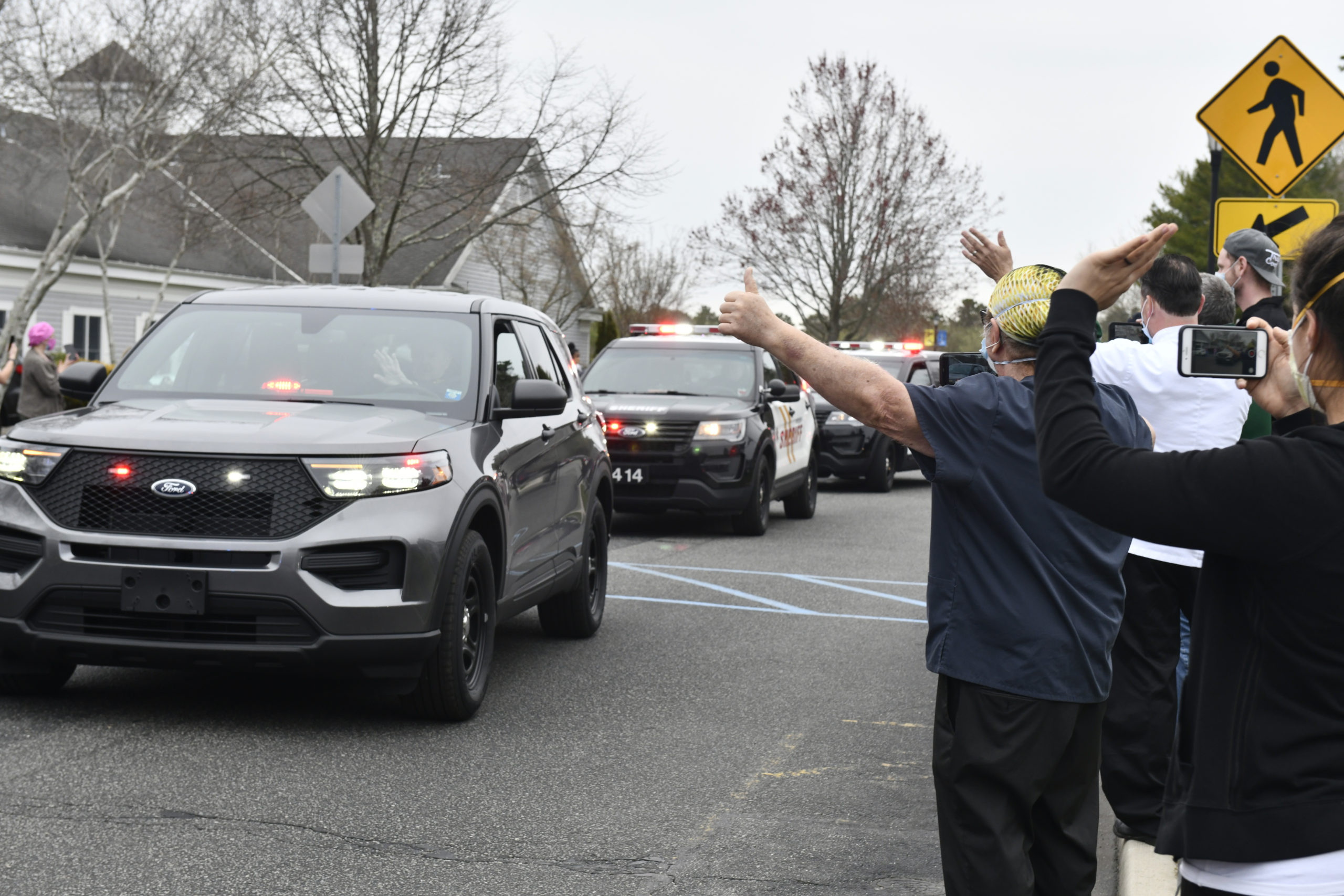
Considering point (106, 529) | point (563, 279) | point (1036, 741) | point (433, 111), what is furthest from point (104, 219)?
point (1036, 741)

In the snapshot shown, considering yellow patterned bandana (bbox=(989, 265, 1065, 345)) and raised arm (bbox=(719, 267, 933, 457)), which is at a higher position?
yellow patterned bandana (bbox=(989, 265, 1065, 345))

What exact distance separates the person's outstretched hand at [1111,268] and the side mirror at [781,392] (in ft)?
39.8

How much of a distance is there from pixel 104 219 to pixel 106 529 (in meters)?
32.5

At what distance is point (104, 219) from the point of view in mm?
35844

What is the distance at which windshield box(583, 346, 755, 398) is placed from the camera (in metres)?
14.9

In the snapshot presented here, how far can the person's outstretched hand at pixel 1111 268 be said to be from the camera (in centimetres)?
234

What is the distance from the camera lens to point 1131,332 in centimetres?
521

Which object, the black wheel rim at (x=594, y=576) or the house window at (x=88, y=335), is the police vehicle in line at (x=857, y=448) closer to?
the black wheel rim at (x=594, y=576)

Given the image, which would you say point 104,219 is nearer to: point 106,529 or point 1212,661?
point 106,529

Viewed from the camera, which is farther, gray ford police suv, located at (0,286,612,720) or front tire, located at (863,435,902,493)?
front tire, located at (863,435,902,493)

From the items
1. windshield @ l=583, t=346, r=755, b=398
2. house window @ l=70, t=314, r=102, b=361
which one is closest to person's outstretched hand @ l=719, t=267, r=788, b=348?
windshield @ l=583, t=346, r=755, b=398

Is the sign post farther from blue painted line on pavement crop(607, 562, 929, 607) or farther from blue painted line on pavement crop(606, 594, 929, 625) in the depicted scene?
blue painted line on pavement crop(606, 594, 929, 625)

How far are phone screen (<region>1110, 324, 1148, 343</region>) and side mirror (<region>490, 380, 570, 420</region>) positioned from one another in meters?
2.60

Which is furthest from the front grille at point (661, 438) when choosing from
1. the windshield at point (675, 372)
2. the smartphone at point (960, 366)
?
the smartphone at point (960, 366)
